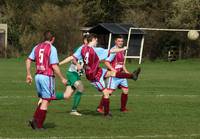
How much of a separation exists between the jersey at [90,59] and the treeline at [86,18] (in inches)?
1500

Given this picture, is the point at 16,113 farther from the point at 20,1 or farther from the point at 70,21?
the point at 20,1

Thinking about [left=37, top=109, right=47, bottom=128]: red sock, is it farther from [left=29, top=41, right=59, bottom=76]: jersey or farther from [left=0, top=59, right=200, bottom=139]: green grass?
[left=29, top=41, right=59, bottom=76]: jersey

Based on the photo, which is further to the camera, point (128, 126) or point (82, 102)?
point (82, 102)

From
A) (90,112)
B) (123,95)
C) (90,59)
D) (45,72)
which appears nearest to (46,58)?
(45,72)

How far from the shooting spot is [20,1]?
63.5 m

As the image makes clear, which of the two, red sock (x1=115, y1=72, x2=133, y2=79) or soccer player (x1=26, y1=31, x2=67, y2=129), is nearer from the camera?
soccer player (x1=26, y1=31, x2=67, y2=129)

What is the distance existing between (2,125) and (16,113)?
205 centimetres

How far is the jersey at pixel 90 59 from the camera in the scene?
13.1 m

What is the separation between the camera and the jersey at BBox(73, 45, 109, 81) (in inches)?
516

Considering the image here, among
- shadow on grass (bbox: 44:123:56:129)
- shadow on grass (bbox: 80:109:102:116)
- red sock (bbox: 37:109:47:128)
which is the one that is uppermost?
red sock (bbox: 37:109:47:128)

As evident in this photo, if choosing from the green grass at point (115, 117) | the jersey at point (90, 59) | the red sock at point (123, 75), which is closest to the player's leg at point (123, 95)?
the green grass at point (115, 117)

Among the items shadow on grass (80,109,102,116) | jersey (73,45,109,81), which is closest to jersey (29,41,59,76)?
jersey (73,45,109,81)

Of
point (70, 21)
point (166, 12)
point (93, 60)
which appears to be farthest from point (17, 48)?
point (93, 60)

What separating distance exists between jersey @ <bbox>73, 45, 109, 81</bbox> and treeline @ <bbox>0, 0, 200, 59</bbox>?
38094 millimetres
